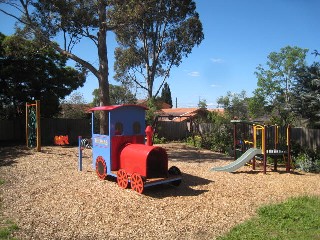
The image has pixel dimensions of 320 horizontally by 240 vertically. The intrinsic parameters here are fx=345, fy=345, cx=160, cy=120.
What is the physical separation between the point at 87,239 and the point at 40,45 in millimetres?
14617

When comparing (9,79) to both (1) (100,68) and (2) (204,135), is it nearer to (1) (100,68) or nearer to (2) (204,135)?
(1) (100,68)

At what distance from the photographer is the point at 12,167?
1190 centimetres

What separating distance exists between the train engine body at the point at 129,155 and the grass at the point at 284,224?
9.43 ft

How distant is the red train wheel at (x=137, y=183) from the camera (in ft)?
27.2

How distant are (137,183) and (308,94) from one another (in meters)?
9.08

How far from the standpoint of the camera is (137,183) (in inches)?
332

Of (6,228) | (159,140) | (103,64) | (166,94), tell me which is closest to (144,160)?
(6,228)

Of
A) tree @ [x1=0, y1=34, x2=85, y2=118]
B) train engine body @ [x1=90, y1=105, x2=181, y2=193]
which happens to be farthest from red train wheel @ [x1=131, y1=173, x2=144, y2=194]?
tree @ [x1=0, y1=34, x2=85, y2=118]

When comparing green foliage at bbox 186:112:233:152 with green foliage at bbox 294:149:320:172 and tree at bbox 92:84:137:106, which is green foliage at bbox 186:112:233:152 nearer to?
green foliage at bbox 294:149:320:172

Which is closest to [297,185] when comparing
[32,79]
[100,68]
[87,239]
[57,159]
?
[87,239]

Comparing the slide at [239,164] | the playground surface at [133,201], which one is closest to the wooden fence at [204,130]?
the playground surface at [133,201]

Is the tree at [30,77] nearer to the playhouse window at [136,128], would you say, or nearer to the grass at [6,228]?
the playhouse window at [136,128]

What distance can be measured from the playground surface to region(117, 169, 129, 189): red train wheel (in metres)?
0.17

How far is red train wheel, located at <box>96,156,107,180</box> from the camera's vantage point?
9836 mm
